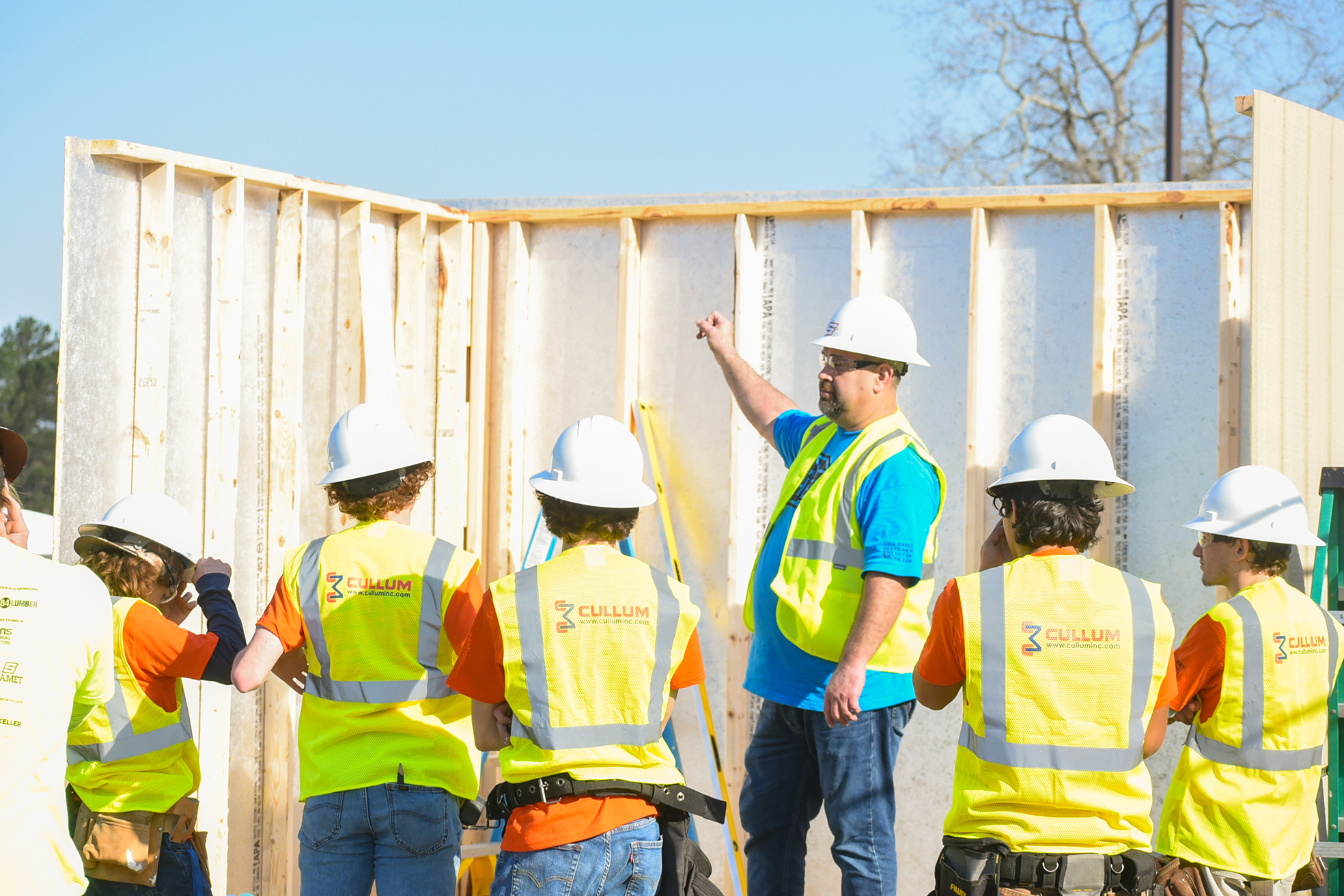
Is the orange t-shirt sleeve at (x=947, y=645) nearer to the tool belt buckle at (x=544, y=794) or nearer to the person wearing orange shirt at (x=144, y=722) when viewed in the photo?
the tool belt buckle at (x=544, y=794)

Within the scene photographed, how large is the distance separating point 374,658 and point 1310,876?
2.61 m

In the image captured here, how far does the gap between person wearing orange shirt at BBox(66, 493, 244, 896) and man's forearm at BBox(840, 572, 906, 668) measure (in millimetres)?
1524

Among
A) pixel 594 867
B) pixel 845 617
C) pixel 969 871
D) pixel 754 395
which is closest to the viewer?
pixel 594 867

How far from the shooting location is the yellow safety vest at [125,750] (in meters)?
3.03

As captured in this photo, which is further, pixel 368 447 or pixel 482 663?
pixel 368 447

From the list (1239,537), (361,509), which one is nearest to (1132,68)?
(1239,537)

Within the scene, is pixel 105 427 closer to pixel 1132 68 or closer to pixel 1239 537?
pixel 1239 537

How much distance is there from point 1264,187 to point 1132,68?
1441 cm

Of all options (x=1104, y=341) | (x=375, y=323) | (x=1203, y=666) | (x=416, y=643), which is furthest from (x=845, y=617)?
(x=375, y=323)

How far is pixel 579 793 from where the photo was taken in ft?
8.60

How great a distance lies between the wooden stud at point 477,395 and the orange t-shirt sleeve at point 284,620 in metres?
2.61

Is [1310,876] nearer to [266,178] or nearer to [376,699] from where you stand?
[376,699]

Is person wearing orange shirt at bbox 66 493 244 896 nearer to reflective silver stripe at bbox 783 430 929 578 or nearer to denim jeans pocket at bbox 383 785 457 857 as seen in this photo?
denim jeans pocket at bbox 383 785 457 857

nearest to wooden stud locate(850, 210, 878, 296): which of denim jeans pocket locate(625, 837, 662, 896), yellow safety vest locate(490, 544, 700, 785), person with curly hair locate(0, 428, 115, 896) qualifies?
yellow safety vest locate(490, 544, 700, 785)
